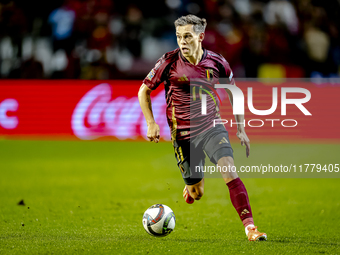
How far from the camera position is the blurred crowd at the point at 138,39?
14633 mm

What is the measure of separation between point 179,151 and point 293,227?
1.64m

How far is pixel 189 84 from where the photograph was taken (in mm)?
5730

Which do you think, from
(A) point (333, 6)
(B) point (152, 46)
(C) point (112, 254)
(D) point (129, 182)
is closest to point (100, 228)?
(C) point (112, 254)

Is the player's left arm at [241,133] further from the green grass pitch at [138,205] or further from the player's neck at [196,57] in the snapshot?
the green grass pitch at [138,205]

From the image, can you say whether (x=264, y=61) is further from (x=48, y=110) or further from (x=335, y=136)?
(x=48, y=110)

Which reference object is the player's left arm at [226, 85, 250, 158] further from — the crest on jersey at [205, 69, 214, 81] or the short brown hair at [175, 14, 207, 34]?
the short brown hair at [175, 14, 207, 34]

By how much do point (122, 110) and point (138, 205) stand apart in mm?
6354

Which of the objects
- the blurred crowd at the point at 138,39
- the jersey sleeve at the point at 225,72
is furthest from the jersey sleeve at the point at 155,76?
the blurred crowd at the point at 138,39

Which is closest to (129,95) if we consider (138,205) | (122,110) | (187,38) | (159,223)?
(122,110)

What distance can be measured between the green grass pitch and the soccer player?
36.7 inches

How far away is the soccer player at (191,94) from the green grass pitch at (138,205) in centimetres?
93

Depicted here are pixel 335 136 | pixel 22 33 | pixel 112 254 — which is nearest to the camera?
pixel 112 254

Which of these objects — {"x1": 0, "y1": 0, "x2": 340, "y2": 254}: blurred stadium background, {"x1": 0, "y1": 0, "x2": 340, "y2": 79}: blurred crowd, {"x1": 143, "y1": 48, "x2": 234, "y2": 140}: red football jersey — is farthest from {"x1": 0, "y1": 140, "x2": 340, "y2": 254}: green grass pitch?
{"x1": 0, "y1": 0, "x2": 340, "y2": 79}: blurred crowd

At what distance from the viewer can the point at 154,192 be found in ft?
27.0
